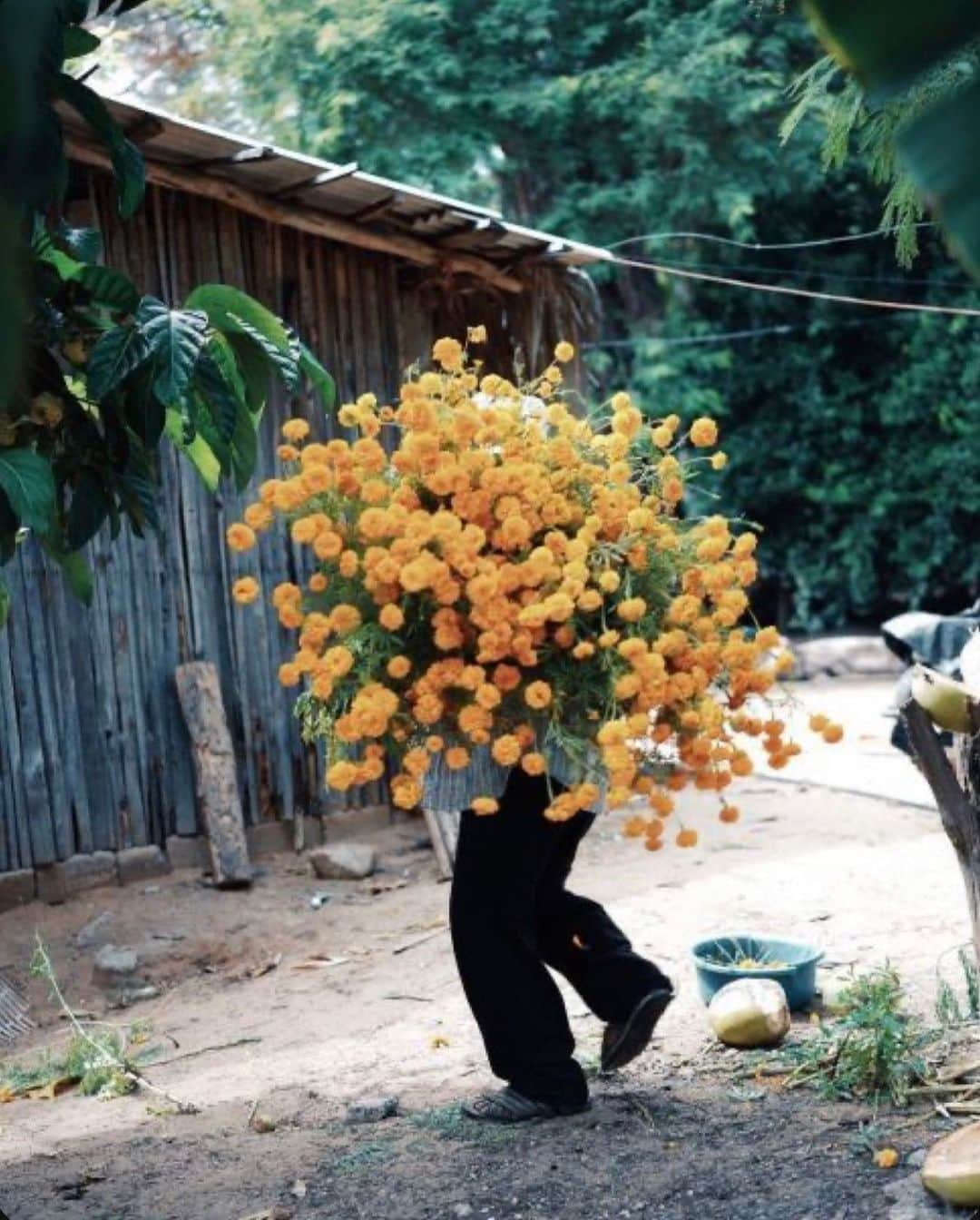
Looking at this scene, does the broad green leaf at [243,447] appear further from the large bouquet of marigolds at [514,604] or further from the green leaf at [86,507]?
the green leaf at [86,507]

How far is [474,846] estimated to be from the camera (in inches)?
142

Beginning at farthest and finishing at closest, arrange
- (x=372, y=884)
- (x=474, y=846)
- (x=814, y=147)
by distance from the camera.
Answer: (x=814, y=147)
(x=372, y=884)
(x=474, y=846)

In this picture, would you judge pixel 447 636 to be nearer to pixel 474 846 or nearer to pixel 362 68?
pixel 474 846

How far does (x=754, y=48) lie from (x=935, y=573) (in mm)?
5468

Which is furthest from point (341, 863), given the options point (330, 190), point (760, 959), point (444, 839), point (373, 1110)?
point (373, 1110)

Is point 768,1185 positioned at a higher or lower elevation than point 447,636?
lower

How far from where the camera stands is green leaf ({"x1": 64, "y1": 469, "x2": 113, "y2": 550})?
3070 mm

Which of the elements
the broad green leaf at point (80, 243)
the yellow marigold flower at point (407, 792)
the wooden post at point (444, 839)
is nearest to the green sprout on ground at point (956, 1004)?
the yellow marigold flower at point (407, 792)

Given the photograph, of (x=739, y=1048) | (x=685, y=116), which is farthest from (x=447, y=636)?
(x=685, y=116)

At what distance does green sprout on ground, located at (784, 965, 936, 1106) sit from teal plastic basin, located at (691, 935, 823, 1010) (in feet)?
1.62

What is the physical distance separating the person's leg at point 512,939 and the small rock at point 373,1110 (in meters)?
0.40

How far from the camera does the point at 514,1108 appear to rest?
3.77 m

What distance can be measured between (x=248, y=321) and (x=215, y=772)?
4156 mm

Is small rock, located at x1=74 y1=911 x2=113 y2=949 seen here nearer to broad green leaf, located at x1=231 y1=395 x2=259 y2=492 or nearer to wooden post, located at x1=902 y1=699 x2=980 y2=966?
broad green leaf, located at x1=231 y1=395 x2=259 y2=492
